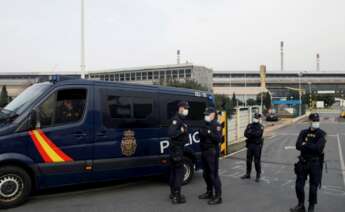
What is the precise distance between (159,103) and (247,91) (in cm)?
9937

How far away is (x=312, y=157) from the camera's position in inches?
239

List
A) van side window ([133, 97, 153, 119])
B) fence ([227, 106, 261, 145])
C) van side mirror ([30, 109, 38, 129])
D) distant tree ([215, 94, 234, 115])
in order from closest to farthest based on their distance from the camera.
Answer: van side mirror ([30, 109, 38, 129]), van side window ([133, 97, 153, 119]), distant tree ([215, 94, 234, 115]), fence ([227, 106, 261, 145])

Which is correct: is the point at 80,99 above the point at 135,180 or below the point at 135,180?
above

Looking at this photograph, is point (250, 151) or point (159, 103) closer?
point (159, 103)

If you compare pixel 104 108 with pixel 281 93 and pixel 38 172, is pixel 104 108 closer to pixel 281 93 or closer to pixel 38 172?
pixel 38 172

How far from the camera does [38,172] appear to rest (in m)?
6.47

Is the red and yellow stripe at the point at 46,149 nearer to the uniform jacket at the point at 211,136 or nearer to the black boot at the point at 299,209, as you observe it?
the uniform jacket at the point at 211,136

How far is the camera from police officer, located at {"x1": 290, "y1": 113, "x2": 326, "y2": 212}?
19.8 ft

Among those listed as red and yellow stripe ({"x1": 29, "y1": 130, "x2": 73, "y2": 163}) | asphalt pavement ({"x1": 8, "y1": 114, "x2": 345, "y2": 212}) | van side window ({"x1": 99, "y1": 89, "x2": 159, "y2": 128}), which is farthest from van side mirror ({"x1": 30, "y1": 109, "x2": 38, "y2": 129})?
asphalt pavement ({"x1": 8, "y1": 114, "x2": 345, "y2": 212})

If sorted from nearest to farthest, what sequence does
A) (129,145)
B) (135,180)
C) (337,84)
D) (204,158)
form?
(204,158) → (129,145) → (135,180) → (337,84)

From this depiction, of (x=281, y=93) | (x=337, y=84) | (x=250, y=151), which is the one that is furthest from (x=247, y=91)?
(x=250, y=151)

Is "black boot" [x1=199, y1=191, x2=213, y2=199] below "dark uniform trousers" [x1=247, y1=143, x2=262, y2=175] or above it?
below

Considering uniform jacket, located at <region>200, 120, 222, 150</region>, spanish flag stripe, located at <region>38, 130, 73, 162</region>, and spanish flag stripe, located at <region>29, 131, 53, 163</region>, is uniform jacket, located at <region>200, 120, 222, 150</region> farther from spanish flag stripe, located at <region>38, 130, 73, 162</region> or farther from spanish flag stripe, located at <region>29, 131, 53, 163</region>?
spanish flag stripe, located at <region>29, 131, 53, 163</region>

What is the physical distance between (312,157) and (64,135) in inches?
174
